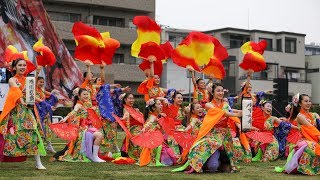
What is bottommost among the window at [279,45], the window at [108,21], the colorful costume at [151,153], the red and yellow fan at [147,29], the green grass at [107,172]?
the green grass at [107,172]

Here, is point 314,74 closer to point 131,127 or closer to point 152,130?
point 131,127

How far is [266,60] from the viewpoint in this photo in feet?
138

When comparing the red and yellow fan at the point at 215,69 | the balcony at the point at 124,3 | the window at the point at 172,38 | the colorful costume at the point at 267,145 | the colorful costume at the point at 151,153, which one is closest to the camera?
the colorful costume at the point at 151,153

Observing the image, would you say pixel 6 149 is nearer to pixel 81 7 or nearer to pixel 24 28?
pixel 24 28

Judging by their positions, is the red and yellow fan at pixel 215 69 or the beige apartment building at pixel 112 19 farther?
the beige apartment building at pixel 112 19

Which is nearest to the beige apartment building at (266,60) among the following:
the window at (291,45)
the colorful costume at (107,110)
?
the window at (291,45)

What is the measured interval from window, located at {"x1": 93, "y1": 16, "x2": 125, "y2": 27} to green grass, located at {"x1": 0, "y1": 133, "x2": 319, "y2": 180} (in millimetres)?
26459

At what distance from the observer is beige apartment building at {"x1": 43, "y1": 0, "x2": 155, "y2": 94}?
115 feet

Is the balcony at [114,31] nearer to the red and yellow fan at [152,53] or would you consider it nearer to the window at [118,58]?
the window at [118,58]

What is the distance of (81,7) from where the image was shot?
36.1 meters

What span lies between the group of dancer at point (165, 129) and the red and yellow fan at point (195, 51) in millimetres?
540

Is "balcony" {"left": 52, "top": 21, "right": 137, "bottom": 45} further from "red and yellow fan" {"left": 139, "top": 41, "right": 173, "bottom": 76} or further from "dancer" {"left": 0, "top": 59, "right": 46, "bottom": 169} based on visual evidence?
"dancer" {"left": 0, "top": 59, "right": 46, "bottom": 169}

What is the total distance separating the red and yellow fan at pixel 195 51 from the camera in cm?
1120

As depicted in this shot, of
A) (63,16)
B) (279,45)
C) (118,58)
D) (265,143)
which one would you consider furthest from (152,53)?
(279,45)
